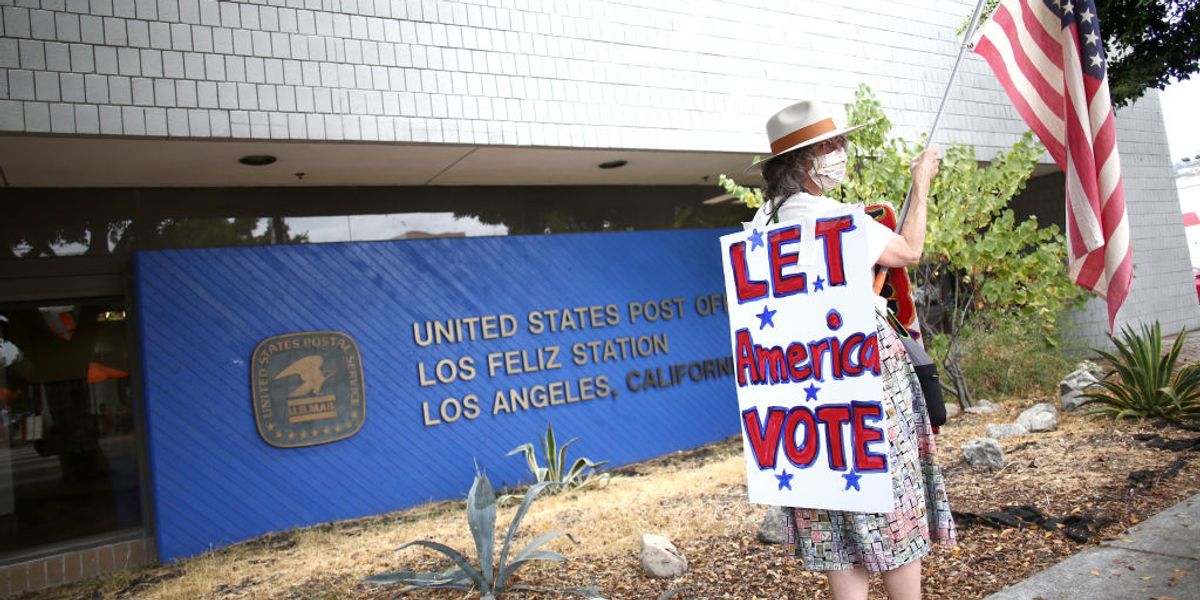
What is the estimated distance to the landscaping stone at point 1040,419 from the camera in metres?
6.87

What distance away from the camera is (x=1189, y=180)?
71.6 ft

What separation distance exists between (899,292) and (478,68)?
4.78 meters

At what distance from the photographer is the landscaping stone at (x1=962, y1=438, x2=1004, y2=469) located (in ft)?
18.5

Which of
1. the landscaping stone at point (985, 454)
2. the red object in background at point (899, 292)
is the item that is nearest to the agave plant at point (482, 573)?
the red object in background at point (899, 292)

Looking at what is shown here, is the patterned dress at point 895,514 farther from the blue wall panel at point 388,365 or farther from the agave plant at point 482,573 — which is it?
the blue wall panel at point 388,365

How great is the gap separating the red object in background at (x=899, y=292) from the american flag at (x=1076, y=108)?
1282mm

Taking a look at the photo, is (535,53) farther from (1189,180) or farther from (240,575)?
(1189,180)

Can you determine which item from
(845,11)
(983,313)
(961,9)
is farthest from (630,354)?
(961,9)

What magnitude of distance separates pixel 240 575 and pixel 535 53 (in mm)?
4612

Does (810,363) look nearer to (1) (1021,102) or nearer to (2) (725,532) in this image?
(1) (1021,102)

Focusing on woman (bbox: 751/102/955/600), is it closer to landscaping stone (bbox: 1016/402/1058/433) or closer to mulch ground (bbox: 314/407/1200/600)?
mulch ground (bbox: 314/407/1200/600)

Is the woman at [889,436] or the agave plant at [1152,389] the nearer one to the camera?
the woman at [889,436]

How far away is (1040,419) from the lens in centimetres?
691

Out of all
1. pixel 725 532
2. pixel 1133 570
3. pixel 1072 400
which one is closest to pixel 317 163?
pixel 725 532
